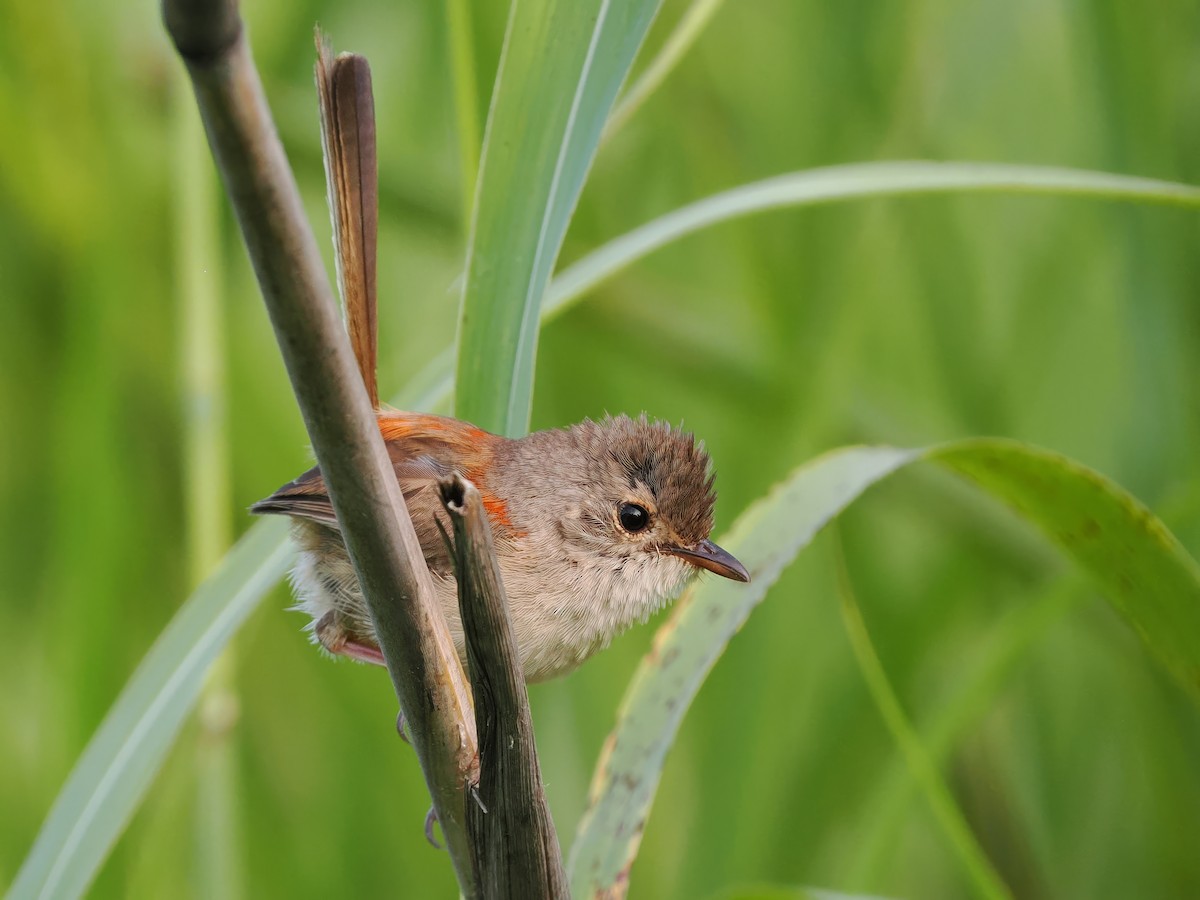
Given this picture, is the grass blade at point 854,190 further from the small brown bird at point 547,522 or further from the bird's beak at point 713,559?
the bird's beak at point 713,559

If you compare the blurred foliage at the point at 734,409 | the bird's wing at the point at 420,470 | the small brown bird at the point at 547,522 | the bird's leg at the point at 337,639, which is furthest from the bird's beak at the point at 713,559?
the blurred foliage at the point at 734,409

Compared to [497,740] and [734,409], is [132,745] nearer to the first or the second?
[497,740]

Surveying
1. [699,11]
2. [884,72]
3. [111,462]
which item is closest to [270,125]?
[699,11]

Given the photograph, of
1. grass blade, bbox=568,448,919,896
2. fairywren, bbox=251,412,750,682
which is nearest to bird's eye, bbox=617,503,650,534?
fairywren, bbox=251,412,750,682

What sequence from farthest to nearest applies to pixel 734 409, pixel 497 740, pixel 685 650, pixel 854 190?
pixel 734 409 < pixel 854 190 < pixel 685 650 < pixel 497 740

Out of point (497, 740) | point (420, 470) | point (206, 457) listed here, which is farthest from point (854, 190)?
point (206, 457)

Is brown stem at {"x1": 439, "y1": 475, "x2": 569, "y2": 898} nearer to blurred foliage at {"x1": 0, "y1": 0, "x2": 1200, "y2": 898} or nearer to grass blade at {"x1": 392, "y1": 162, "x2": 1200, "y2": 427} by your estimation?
grass blade at {"x1": 392, "y1": 162, "x2": 1200, "y2": 427}
